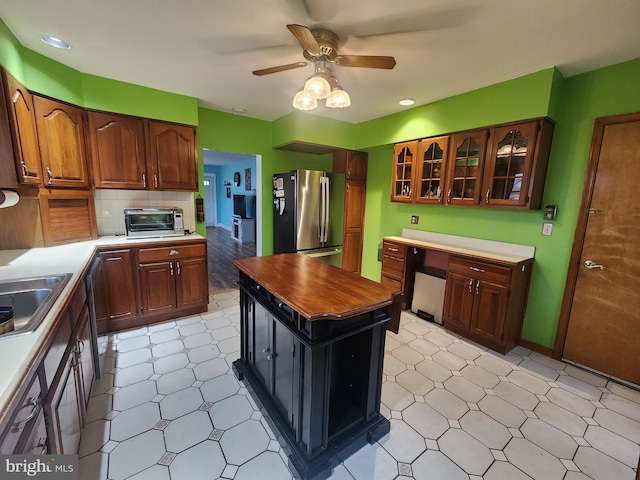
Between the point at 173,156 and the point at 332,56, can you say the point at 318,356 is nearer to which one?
the point at 332,56

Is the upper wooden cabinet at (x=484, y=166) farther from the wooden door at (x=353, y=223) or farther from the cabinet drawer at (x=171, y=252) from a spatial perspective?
the cabinet drawer at (x=171, y=252)

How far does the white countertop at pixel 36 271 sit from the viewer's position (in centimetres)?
86

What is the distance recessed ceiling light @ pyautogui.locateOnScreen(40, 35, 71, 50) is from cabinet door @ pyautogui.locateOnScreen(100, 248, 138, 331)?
1.69 m

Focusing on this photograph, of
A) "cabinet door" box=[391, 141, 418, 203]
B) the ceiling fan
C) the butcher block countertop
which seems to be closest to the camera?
the butcher block countertop

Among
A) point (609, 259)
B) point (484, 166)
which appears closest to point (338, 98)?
point (484, 166)

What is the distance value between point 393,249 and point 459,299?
98cm

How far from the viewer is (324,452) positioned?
1.48 metres

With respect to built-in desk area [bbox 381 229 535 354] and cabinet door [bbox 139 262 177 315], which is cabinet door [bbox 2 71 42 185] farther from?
built-in desk area [bbox 381 229 535 354]

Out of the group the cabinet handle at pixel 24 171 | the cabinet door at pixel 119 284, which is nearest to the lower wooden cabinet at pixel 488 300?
the cabinet door at pixel 119 284

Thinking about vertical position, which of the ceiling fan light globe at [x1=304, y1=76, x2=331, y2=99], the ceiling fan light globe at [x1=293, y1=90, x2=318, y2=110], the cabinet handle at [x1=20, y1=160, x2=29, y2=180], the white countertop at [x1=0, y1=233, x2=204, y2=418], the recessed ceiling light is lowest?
the white countertop at [x1=0, y1=233, x2=204, y2=418]

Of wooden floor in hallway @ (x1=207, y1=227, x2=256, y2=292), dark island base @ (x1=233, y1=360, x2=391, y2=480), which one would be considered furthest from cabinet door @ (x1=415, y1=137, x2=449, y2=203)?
wooden floor in hallway @ (x1=207, y1=227, x2=256, y2=292)

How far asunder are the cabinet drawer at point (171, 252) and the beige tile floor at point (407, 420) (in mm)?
818

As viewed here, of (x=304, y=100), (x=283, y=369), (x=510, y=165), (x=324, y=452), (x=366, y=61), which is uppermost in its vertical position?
(x=366, y=61)

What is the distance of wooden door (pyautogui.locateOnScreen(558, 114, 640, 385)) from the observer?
217 cm
